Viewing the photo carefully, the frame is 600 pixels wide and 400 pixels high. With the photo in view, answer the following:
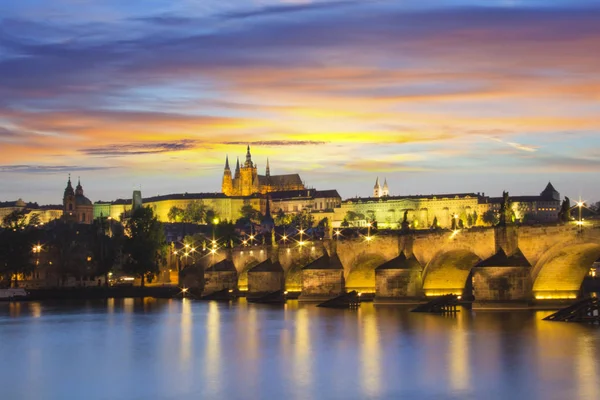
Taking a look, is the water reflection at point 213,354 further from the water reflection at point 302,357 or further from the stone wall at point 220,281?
the stone wall at point 220,281

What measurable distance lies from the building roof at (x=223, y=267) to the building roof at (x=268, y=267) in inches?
403

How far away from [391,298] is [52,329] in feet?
74.7

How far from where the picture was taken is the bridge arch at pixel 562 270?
66.4 metres

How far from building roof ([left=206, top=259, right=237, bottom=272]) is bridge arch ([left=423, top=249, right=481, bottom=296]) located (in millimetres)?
34994

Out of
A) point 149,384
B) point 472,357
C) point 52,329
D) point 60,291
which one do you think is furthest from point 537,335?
point 60,291

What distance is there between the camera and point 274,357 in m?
51.6

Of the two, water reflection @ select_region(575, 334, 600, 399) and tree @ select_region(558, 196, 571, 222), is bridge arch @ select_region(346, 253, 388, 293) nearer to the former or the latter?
tree @ select_region(558, 196, 571, 222)

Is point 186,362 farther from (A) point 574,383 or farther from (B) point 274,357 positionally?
(A) point 574,383

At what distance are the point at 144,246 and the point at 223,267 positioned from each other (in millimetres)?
12734

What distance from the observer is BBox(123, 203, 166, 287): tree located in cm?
12138

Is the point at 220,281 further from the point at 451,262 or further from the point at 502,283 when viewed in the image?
the point at 502,283

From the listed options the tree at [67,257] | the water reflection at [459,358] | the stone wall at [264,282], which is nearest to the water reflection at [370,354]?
the water reflection at [459,358]

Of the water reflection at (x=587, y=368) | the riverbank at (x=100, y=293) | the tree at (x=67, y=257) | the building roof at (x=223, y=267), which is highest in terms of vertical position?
the tree at (x=67, y=257)

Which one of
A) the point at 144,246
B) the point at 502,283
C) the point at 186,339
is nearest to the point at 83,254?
the point at 144,246
